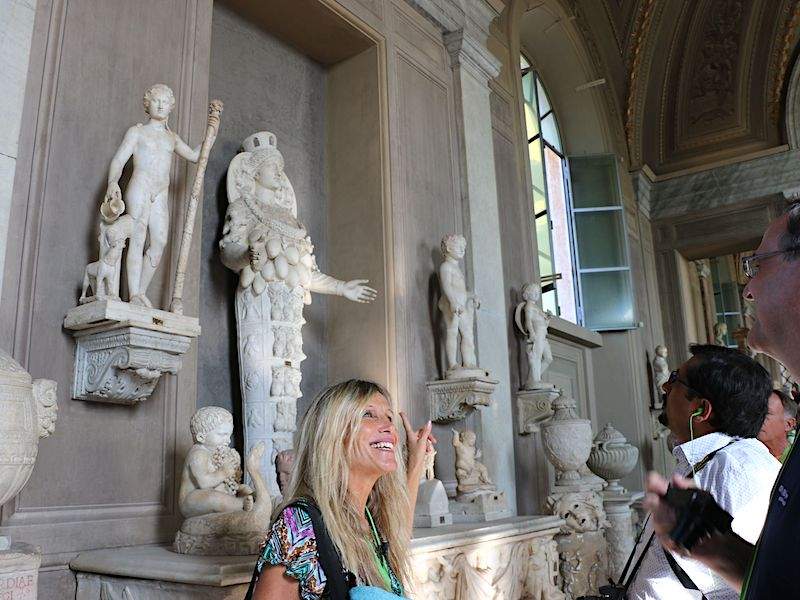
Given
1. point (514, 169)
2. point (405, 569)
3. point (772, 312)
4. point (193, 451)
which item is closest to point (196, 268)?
point (193, 451)

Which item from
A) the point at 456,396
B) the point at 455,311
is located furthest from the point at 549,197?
the point at 456,396

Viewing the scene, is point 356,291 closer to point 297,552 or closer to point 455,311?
point 455,311

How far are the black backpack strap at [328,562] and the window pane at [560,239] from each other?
379 inches

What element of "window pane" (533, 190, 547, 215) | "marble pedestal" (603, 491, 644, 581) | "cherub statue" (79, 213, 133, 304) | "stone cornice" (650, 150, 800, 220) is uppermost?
"stone cornice" (650, 150, 800, 220)

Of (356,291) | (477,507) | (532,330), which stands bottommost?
(477,507)

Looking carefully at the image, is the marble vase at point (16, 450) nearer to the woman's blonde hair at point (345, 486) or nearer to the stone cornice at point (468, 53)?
the woman's blonde hair at point (345, 486)

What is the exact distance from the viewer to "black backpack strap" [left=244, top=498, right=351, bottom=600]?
176cm

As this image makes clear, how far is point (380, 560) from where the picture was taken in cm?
200

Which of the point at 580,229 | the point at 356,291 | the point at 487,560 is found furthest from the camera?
the point at 580,229

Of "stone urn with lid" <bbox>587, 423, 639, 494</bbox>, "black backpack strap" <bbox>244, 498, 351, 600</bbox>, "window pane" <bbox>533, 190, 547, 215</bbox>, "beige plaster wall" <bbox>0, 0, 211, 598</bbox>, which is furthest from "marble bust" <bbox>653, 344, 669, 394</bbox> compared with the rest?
"black backpack strap" <bbox>244, 498, 351, 600</bbox>

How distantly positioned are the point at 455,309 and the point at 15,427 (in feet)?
12.9

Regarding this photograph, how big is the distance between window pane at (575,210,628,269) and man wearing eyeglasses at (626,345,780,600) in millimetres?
9126

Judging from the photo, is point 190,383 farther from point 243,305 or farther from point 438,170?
point 438,170

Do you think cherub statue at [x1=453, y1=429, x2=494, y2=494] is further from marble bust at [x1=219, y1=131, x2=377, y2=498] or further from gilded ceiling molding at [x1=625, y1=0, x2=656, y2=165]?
gilded ceiling molding at [x1=625, y1=0, x2=656, y2=165]
